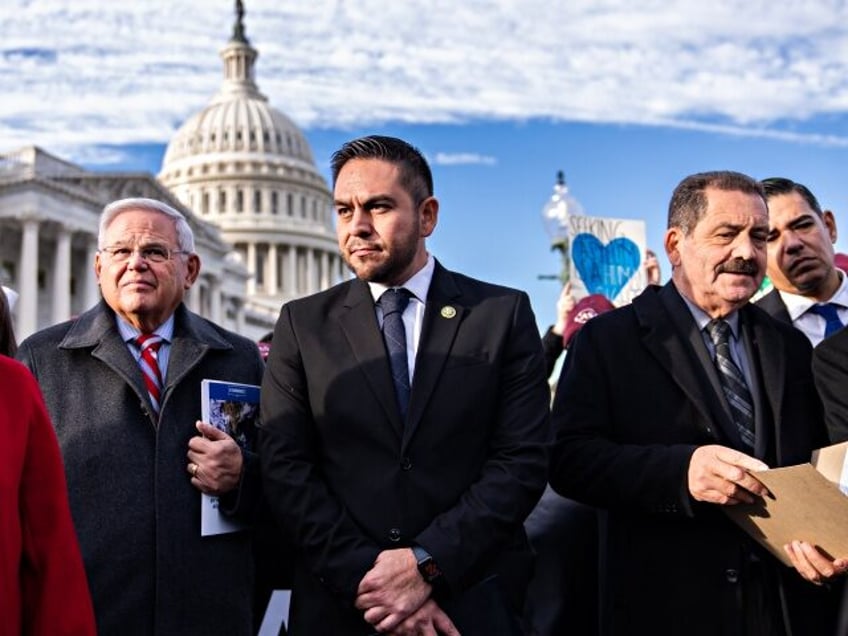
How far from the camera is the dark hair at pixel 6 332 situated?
304 centimetres

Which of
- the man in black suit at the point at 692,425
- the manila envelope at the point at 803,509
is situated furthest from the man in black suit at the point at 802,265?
the manila envelope at the point at 803,509

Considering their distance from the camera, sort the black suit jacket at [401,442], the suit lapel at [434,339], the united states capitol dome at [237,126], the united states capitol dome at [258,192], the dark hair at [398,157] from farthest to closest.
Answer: the united states capitol dome at [237,126] → the united states capitol dome at [258,192] → the dark hair at [398,157] → the suit lapel at [434,339] → the black suit jacket at [401,442]

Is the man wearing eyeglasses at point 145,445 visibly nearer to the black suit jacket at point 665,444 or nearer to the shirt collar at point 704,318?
the black suit jacket at point 665,444

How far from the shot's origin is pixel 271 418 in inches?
142

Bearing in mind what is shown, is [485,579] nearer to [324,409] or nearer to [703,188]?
[324,409]

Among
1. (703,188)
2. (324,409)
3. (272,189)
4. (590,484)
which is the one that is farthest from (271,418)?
(272,189)

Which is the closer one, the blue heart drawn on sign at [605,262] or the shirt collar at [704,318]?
the shirt collar at [704,318]

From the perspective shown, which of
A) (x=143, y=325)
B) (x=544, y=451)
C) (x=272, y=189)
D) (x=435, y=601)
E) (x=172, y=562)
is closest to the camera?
(x=435, y=601)

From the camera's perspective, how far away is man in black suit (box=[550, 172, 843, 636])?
3650 millimetres

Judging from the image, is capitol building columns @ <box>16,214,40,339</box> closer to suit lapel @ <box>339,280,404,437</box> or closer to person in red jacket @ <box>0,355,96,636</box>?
suit lapel @ <box>339,280,404,437</box>

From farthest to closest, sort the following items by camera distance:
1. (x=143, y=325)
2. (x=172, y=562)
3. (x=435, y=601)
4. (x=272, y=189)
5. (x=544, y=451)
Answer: (x=272, y=189) → (x=143, y=325) → (x=172, y=562) → (x=544, y=451) → (x=435, y=601)

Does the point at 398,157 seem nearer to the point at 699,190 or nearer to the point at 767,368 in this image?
the point at 699,190

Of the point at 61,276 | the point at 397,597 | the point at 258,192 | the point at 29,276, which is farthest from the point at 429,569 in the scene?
the point at 258,192

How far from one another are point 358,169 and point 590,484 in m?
1.35
